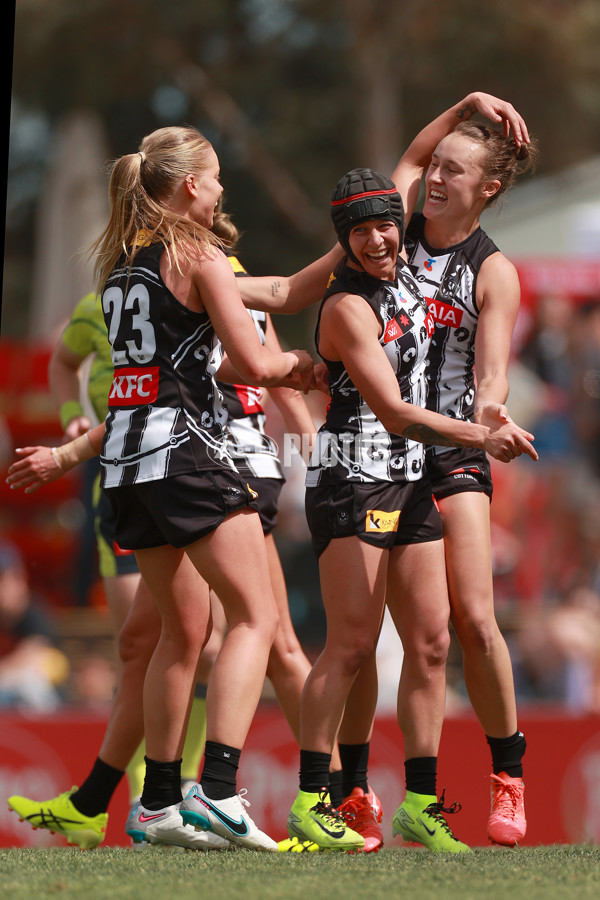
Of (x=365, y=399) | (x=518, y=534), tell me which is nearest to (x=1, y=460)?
(x=518, y=534)

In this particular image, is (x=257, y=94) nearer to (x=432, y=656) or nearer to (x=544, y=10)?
(x=544, y=10)

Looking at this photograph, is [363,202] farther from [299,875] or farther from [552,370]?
[552,370]

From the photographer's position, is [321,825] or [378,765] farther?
[378,765]

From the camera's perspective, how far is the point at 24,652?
833 centimetres

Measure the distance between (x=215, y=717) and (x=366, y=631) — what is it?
523 millimetres

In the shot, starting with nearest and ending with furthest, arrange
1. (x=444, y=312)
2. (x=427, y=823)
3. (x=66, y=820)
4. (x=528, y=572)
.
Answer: (x=427, y=823)
(x=444, y=312)
(x=66, y=820)
(x=528, y=572)

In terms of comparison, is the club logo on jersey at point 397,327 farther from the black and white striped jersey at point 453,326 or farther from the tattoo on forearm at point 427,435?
the tattoo on forearm at point 427,435

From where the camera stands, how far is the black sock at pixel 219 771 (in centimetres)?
338

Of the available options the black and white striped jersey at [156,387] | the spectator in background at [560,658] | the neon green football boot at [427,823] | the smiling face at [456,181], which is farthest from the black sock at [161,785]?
the spectator in background at [560,658]

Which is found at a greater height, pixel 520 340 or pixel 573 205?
pixel 573 205

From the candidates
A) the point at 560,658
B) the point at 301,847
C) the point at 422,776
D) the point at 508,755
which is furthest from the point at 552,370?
the point at 301,847

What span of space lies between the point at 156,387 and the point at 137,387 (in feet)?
0.20

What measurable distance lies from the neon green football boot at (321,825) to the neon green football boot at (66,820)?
854mm

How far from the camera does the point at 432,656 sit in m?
3.70
